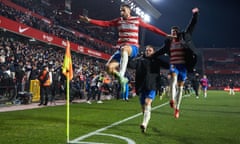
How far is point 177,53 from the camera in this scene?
962 centimetres

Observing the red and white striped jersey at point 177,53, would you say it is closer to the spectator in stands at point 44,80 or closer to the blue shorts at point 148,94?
the blue shorts at point 148,94

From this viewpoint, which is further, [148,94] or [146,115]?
[148,94]

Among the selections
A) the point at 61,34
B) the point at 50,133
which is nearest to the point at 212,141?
the point at 50,133

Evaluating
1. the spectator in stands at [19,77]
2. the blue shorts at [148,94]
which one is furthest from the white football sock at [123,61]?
the spectator in stands at [19,77]

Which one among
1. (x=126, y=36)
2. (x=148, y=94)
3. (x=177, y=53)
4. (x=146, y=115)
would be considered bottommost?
(x=146, y=115)

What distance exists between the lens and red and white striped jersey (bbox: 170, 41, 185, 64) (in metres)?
9.56

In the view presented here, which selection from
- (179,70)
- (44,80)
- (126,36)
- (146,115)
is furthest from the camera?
(44,80)

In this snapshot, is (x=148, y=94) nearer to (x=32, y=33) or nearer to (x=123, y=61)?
(x=123, y=61)

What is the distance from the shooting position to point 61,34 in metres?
34.2

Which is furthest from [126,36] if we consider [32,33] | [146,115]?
[32,33]

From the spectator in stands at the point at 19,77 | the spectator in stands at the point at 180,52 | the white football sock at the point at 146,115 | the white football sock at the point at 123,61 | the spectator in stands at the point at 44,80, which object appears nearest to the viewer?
the white football sock at the point at 123,61

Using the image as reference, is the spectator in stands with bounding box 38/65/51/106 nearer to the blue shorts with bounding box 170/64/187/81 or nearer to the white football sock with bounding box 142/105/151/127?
the blue shorts with bounding box 170/64/187/81

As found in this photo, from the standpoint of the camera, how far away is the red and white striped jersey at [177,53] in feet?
31.4

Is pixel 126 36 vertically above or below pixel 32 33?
below
